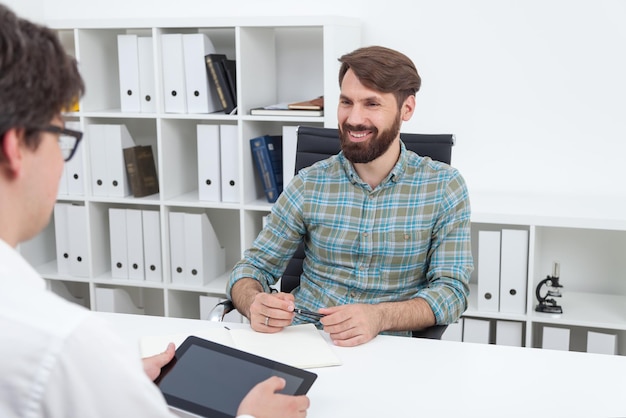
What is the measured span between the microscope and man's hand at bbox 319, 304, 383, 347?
1.35 meters

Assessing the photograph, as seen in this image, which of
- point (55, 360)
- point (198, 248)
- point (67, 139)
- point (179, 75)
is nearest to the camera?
point (55, 360)

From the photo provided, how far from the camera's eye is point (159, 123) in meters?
3.17

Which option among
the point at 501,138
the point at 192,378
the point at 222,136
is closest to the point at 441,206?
the point at 192,378

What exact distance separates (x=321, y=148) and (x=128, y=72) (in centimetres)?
129

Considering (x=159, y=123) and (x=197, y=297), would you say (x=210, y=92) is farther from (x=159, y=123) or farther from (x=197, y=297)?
(x=197, y=297)

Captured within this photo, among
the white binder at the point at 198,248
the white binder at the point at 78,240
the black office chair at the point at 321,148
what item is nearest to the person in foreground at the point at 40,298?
the black office chair at the point at 321,148

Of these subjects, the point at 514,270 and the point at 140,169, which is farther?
the point at 140,169

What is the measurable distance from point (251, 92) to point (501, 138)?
106 centimetres

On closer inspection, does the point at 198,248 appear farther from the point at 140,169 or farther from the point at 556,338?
the point at 556,338

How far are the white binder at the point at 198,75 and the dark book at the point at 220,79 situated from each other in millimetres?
22

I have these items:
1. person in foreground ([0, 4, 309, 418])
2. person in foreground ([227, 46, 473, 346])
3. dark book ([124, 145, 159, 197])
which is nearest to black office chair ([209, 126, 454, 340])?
person in foreground ([227, 46, 473, 346])

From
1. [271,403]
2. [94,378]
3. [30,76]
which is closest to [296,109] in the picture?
[271,403]

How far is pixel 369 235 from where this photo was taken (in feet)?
6.80

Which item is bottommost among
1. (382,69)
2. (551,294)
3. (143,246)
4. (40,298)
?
(551,294)
